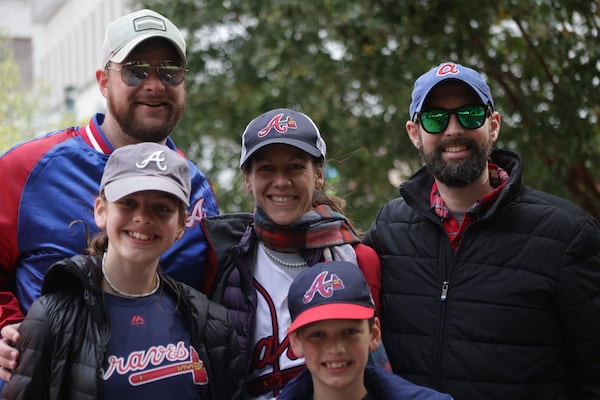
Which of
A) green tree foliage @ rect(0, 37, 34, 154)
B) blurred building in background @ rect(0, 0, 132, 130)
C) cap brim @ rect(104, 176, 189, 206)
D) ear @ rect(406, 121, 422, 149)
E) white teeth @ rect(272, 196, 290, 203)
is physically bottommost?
white teeth @ rect(272, 196, 290, 203)

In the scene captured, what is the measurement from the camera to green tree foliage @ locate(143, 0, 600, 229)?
6902mm

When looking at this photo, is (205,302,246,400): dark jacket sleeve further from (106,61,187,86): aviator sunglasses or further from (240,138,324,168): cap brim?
(106,61,187,86): aviator sunglasses

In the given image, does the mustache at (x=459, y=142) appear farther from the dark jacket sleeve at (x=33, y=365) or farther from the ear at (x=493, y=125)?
the dark jacket sleeve at (x=33, y=365)

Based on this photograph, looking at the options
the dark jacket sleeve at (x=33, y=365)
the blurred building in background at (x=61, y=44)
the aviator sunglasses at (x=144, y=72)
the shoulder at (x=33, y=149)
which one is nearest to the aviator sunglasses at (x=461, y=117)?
the aviator sunglasses at (x=144, y=72)

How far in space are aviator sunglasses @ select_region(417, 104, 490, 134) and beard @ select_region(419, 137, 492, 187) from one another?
0.25 feet

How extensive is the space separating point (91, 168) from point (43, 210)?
30 centimetres

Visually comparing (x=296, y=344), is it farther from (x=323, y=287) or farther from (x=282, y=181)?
(x=282, y=181)

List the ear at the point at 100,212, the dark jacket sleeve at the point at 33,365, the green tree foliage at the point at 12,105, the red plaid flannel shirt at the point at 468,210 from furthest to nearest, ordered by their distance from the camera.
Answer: the green tree foliage at the point at 12,105
the red plaid flannel shirt at the point at 468,210
the ear at the point at 100,212
the dark jacket sleeve at the point at 33,365

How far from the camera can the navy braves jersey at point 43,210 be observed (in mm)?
3703

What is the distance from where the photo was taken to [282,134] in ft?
12.3

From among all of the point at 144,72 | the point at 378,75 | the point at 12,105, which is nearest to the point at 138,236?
the point at 144,72

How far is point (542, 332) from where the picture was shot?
3.51 metres

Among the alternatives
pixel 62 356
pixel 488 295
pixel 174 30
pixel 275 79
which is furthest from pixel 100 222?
pixel 275 79

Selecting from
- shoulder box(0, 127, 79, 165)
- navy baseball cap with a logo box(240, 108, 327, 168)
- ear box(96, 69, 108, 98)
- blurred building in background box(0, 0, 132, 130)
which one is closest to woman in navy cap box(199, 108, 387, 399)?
navy baseball cap with a logo box(240, 108, 327, 168)
